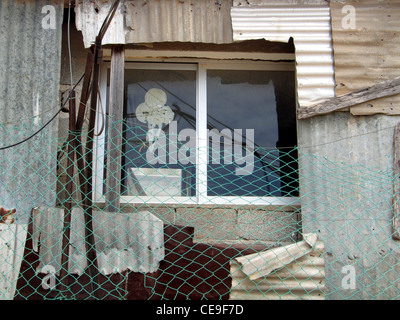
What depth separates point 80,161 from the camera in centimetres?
358

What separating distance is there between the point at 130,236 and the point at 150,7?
2.13m

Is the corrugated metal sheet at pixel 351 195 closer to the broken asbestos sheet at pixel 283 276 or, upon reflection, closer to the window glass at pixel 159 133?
Result: the broken asbestos sheet at pixel 283 276

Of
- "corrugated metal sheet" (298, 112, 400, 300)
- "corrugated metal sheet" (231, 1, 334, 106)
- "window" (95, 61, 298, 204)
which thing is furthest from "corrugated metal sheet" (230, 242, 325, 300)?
"corrugated metal sheet" (231, 1, 334, 106)

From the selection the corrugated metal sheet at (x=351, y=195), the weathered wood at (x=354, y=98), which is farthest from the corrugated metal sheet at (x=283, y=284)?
the weathered wood at (x=354, y=98)

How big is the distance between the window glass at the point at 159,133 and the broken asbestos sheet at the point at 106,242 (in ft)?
2.31

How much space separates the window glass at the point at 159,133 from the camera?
438 centimetres

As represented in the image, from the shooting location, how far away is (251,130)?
15.0ft

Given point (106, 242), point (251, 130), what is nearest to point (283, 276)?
point (106, 242)

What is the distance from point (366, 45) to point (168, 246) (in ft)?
8.30

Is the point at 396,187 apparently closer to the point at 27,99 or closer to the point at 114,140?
the point at 114,140

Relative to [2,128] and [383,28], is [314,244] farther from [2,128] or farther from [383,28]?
[2,128]

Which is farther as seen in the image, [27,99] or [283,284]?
[27,99]
